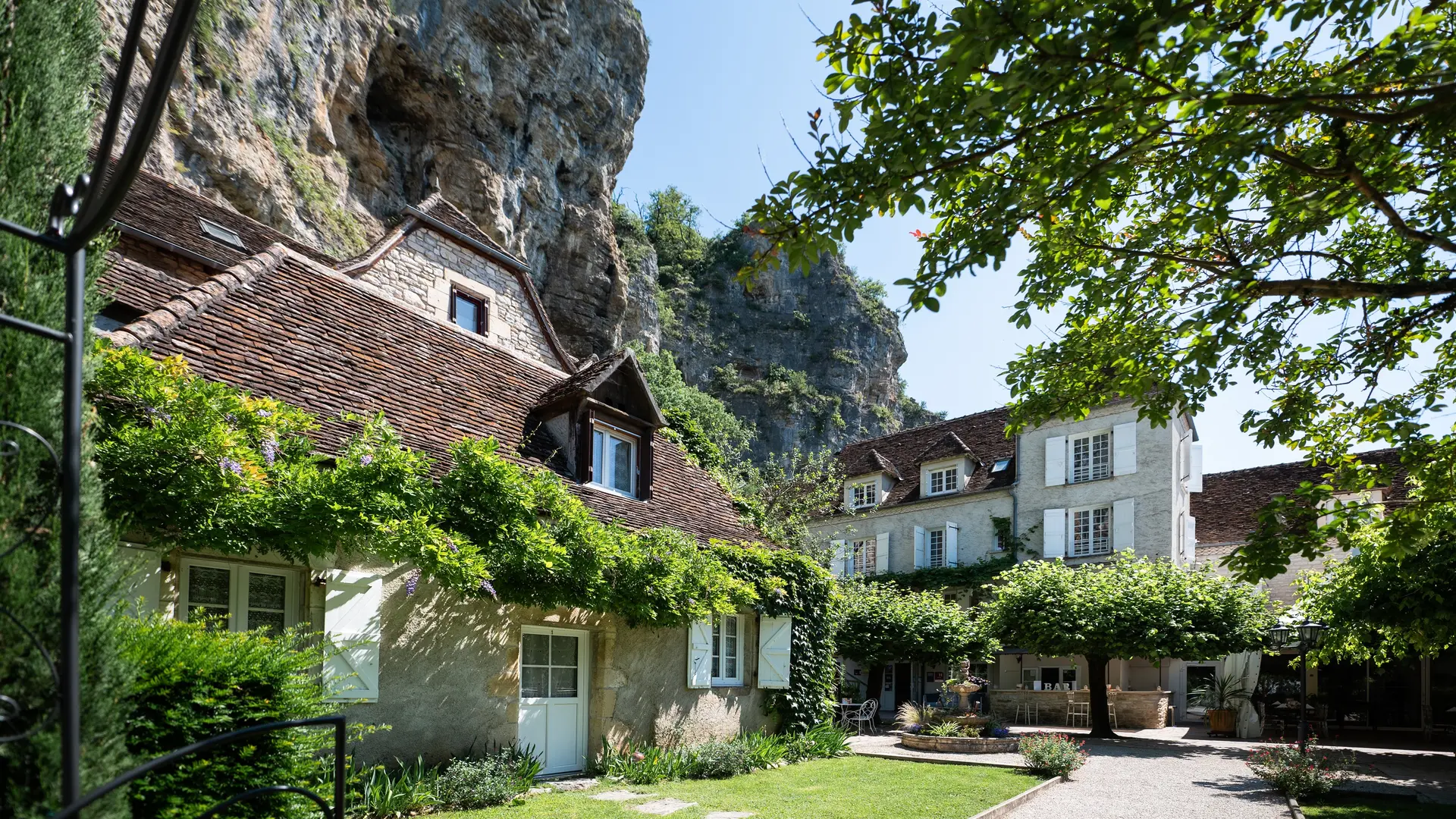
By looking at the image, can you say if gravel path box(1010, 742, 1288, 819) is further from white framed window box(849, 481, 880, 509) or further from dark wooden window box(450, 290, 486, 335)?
white framed window box(849, 481, 880, 509)

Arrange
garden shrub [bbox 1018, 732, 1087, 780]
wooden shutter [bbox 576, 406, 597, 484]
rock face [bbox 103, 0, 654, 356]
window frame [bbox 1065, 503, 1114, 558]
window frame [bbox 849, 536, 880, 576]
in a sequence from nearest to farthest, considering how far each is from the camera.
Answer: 1. wooden shutter [bbox 576, 406, 597, 484]
2. garden shrub [bbox 1018, 732, 1087, 780]
3. rock face [bbox 103, 0, 654, 356]
4. window frame [bbox 1065, 503, 1114, 558]
5. window frame [bbox 849, 536, 880, 576]

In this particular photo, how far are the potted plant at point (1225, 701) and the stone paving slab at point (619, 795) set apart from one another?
1584cm

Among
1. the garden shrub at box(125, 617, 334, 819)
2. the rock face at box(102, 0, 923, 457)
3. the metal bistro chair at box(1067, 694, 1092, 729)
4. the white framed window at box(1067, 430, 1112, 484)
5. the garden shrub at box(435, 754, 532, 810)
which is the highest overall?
the rock face at box(102, 0, 923, 457)

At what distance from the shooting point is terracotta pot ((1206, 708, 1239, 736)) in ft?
63.7

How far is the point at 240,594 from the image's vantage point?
294 inches

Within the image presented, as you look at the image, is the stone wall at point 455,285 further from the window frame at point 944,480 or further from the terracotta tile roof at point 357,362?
the window frame at point 944,480

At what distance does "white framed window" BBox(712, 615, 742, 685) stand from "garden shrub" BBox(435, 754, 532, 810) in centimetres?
439

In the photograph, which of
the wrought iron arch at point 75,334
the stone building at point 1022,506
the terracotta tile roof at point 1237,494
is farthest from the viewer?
the terracotta tile roof at point 1237,494

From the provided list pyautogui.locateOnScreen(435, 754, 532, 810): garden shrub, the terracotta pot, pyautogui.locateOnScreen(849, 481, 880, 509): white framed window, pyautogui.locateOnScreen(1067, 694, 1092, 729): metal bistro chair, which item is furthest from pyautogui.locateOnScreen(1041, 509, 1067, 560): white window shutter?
pyautogui.locateOnScreen(435, 754, 532, 810): garden shrub

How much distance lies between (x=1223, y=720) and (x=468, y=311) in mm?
18529

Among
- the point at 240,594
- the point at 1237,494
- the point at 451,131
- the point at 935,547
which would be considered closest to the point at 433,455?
the point at 240,594

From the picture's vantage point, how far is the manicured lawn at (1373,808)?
930 centimetres

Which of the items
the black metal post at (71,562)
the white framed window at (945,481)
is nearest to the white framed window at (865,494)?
the white framed window at (945,481)

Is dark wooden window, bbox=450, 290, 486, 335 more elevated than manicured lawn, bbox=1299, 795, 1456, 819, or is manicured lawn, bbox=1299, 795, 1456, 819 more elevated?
dark wooden window, bbox=450, 290, 486, 335
